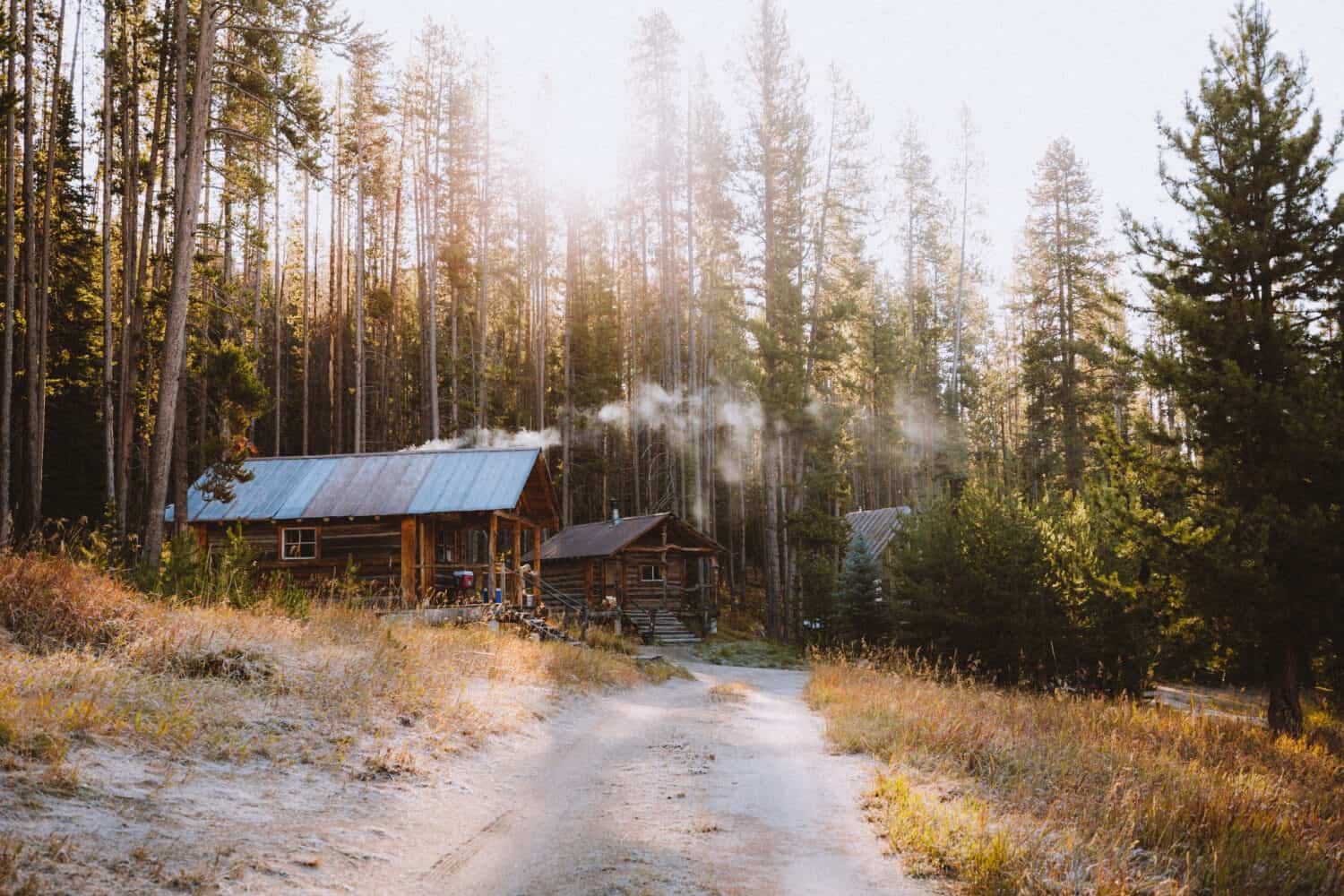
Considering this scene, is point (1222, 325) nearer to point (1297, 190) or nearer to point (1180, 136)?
point (1297, 190)

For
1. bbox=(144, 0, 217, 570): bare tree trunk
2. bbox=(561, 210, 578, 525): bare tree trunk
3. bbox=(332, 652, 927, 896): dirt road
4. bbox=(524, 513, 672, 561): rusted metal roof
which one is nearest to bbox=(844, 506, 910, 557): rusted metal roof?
bbox=(524, 513, 672, 561): rusted metal roof

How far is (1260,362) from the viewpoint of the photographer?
1253 centimetres

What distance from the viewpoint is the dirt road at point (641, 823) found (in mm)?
4355

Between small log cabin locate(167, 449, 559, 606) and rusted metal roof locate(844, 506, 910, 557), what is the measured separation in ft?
50.2

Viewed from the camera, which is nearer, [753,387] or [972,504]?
[972,504]

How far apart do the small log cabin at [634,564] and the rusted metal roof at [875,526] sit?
22.0ft

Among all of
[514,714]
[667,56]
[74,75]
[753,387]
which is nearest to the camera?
[514,714]

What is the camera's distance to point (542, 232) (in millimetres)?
39281

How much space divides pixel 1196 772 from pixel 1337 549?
6.14 metres

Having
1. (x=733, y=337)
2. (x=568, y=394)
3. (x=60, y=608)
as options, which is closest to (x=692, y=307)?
(x=733, y=337)

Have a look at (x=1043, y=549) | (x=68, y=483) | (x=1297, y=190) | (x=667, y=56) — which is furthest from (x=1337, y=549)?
(x=68, y=483)

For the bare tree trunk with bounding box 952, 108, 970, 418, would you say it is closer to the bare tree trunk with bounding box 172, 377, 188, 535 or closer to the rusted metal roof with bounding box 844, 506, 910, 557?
the rusted metal roof with bounding box 844, 506, 910, 557

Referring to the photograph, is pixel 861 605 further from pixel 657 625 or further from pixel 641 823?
pixel 641 823

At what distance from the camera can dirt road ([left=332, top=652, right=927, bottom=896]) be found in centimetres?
436
